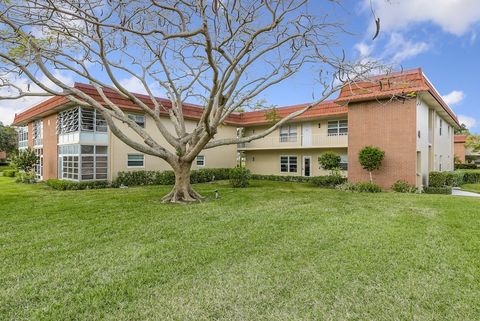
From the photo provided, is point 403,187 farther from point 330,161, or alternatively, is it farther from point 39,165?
point 39,165

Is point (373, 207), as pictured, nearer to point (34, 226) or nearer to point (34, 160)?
point (34, 226)

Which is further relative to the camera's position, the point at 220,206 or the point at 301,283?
the point at 220,206

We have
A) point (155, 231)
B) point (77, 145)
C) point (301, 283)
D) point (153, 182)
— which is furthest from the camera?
point (153, 182)

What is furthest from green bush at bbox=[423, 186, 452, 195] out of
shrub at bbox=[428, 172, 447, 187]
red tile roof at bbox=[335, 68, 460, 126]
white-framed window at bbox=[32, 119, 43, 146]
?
white-framed window at bbox=[32, 119, 43, 146]

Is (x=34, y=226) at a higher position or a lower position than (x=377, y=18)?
lower

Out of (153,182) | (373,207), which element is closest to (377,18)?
(373,207)

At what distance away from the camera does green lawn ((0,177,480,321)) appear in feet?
11.5

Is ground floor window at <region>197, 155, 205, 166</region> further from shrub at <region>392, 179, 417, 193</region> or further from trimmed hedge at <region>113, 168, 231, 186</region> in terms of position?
shrub at <region>392, 179, 417, 193</region>

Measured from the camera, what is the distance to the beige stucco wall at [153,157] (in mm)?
18938

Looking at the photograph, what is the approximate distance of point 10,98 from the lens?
9.49m

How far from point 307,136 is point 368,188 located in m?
8.19

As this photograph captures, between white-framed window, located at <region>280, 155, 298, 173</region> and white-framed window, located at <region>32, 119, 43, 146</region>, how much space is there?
1876 centimetres

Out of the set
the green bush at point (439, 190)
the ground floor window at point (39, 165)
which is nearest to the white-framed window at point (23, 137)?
the ground floor window at point (39, 165)

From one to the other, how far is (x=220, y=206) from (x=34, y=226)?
530 centimetres
